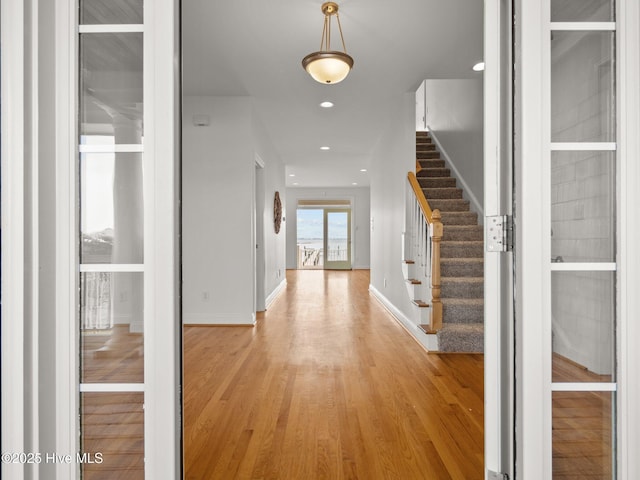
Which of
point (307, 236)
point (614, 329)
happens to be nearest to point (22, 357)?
point (614, 329)

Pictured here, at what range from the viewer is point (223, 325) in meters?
4.70

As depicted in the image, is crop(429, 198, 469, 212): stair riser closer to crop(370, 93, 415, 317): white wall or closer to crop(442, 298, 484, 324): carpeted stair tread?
crop(370, 93, 415, 317): white wall

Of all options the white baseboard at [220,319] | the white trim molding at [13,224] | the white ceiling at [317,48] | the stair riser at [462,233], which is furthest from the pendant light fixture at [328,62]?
the white baseboard at [220,319]

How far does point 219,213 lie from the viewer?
15.5ft

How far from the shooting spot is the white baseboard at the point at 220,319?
15.4ft

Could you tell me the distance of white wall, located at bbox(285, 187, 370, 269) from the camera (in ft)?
41.7

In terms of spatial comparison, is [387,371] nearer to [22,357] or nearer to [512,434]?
[512,434]

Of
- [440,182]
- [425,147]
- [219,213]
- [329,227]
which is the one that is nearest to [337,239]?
[329,227]

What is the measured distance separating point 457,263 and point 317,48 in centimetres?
258

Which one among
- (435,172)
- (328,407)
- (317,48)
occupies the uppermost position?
(317,48)

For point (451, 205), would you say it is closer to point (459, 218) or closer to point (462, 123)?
point (459, 218)

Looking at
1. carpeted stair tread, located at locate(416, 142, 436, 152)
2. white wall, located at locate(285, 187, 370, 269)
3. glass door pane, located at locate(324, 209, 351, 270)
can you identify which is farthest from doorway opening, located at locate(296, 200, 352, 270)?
carpeted stair tread, located at locate(416, 142, 436, 152)

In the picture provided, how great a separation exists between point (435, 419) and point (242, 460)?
1.10m

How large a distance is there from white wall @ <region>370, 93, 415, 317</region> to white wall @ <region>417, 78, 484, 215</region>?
1.00m
